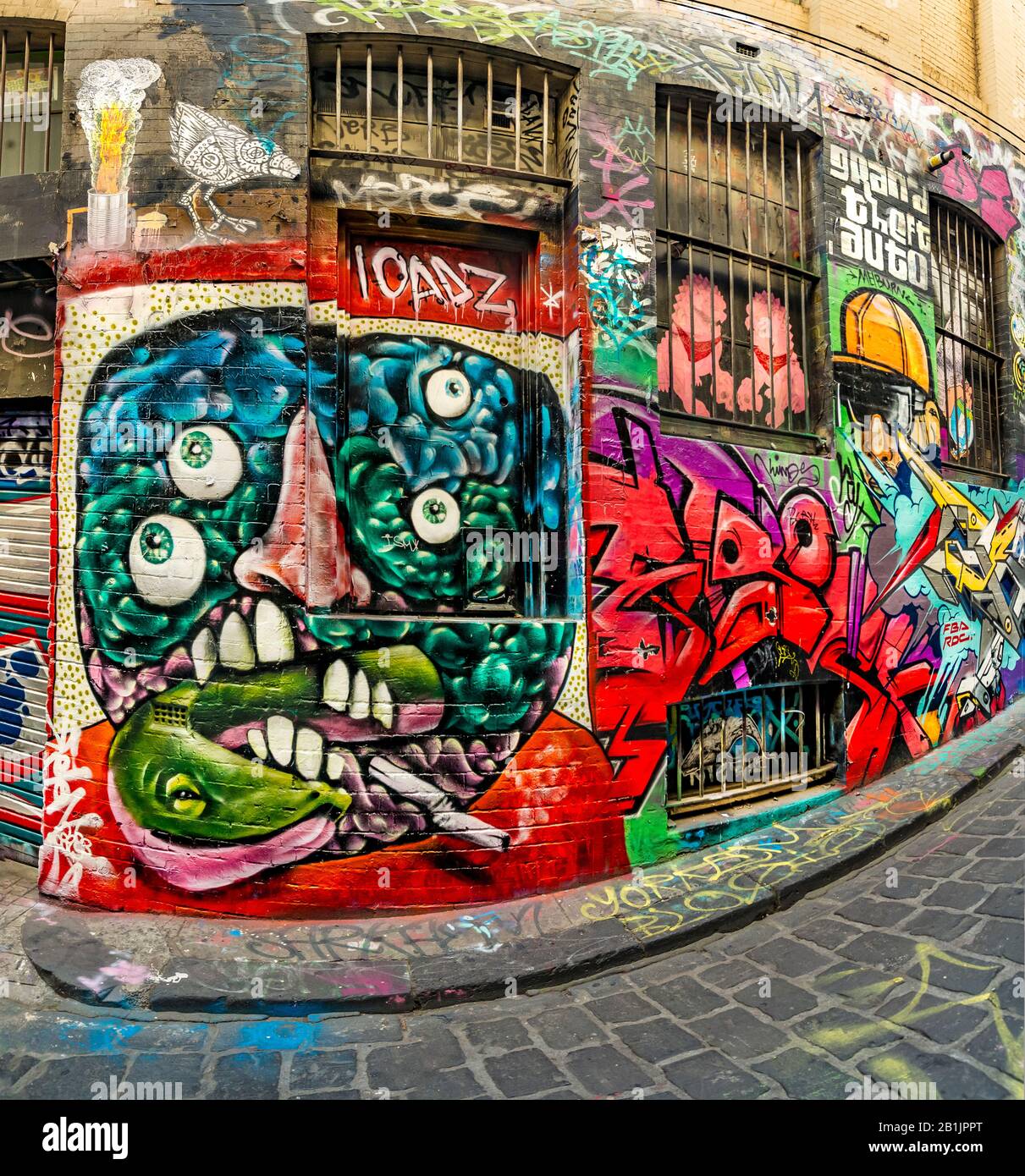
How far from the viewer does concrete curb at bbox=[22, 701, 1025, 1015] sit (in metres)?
3.70

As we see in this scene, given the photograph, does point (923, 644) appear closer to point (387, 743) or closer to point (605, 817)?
point (605, 817)

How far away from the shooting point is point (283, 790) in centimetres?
437

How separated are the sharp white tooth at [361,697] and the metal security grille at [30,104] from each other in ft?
13.7

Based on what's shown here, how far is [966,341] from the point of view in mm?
7684

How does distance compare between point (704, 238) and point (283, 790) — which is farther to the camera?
point (704, 238)

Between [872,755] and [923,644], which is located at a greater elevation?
[923,644]

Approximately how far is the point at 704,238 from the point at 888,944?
494cm

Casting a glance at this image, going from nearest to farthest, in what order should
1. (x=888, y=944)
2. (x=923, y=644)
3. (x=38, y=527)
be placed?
(x=888, y=944) < (x=38, y=527) < (x=923, y=644)

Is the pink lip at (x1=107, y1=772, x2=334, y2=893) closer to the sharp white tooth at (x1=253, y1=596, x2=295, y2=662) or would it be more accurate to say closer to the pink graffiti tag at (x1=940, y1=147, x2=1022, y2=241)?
the sharp white tooth at (x1=253, y1=596, x2=295, y2=662)

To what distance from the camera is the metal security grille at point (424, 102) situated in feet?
15.7

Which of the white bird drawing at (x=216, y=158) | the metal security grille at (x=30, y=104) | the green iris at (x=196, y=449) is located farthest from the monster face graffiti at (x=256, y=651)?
the metal security grille at (x=30, y=104)

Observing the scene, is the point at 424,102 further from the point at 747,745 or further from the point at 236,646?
the point at 747,745

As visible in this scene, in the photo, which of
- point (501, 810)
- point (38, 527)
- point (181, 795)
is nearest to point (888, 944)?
point (501, 810)
